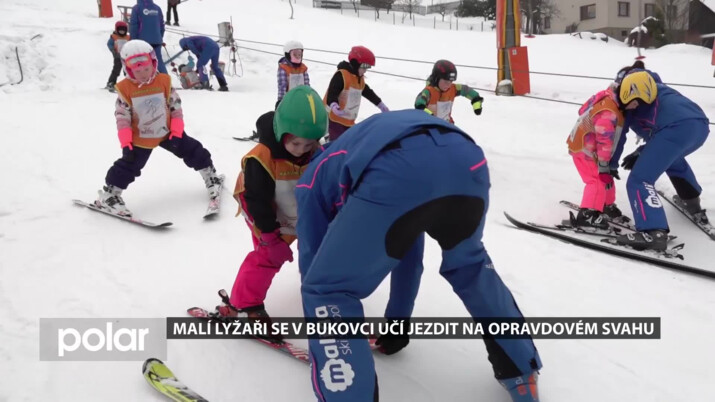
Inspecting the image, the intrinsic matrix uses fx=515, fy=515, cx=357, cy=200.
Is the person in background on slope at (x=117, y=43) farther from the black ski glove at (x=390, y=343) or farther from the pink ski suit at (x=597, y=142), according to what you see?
the black ski glove at (x=390, y=343)

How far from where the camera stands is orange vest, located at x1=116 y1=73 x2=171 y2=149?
459 centimetres

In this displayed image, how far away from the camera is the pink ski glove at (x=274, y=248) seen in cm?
282

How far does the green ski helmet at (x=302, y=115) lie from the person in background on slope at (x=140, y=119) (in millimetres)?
2682

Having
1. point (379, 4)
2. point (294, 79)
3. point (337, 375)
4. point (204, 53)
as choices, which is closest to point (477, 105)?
point (294, 79)

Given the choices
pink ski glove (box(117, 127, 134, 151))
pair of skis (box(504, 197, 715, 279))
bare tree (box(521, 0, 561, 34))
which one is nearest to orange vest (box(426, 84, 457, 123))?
pair of skis (box(504, 197, 715, 279))

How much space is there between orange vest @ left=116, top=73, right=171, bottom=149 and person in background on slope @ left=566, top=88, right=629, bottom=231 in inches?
164

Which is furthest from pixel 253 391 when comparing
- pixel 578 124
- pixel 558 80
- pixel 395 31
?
pixel 395 31

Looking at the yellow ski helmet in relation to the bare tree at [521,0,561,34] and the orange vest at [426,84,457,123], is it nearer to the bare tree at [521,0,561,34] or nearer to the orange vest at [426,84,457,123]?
the orange vest at [426,84,457,123]

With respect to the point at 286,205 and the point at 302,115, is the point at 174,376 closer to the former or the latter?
the point at 286,205

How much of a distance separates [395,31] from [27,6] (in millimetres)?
14384

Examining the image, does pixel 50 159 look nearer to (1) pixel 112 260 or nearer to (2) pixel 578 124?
(1) pixel 112 260

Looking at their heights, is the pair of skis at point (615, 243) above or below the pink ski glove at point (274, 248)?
below

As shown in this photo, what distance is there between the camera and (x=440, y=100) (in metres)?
6.46

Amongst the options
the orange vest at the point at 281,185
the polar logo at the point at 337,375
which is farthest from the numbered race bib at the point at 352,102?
the polar logo at the point at 337,375
